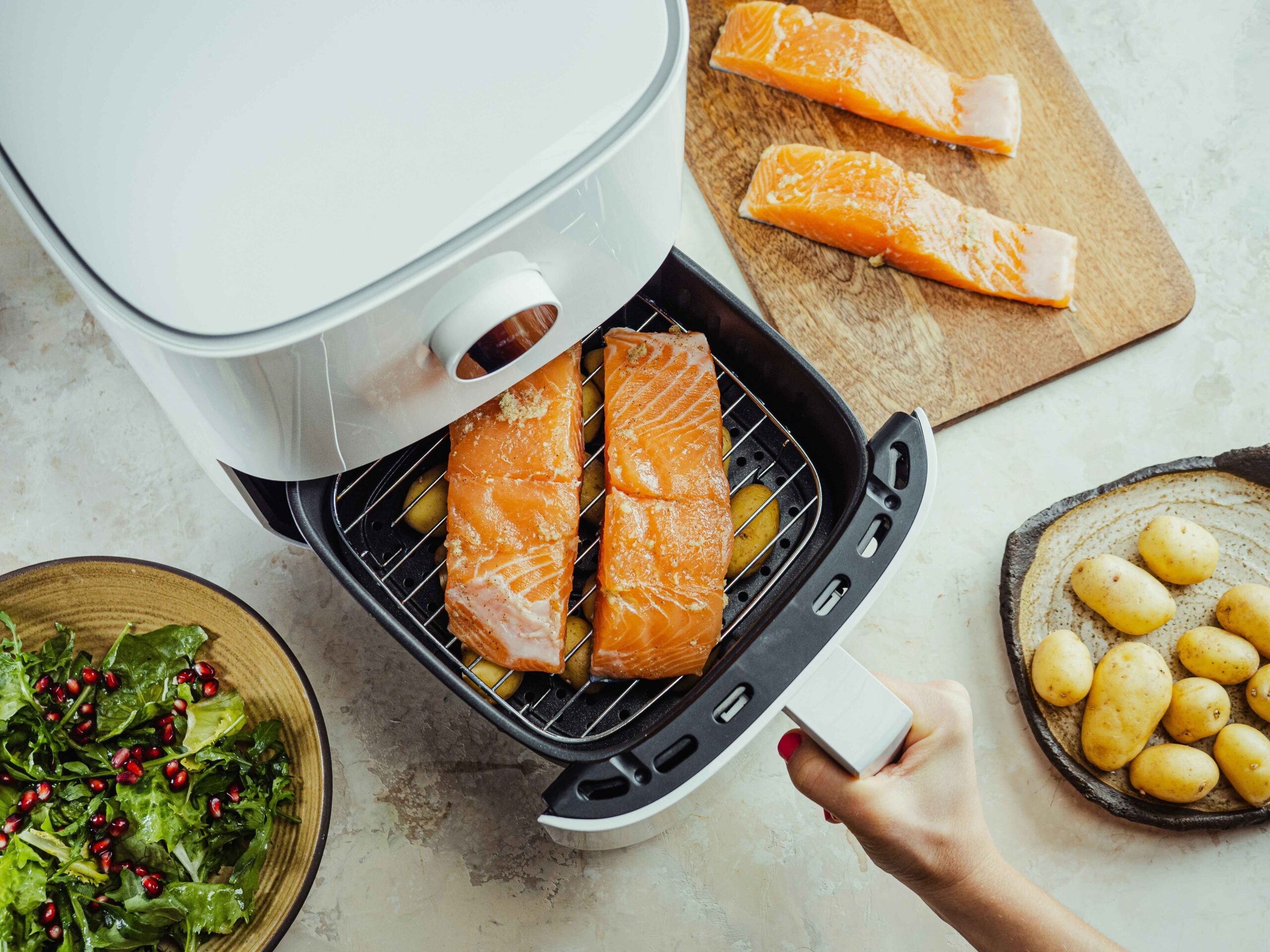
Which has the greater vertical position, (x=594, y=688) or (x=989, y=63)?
(x=989, y=63)

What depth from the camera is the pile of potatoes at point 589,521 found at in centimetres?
109

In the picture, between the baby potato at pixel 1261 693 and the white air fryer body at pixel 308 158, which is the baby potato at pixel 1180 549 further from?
the white air fryer body at pixel 308 158

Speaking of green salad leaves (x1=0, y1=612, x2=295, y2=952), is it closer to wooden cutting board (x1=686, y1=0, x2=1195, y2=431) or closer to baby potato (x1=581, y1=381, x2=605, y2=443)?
baby potato (x1=581, y1=381, x2=605, y2=443)

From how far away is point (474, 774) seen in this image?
1.34 metres

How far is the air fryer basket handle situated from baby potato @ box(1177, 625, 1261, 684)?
723 mm

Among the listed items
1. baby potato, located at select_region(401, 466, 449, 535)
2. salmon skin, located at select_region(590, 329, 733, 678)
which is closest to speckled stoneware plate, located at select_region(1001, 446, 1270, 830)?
salmon skin, located at select_region(590, 329, 733, 678)

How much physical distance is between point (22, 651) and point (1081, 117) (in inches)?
70.3

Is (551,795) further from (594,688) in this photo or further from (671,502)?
(671,502)

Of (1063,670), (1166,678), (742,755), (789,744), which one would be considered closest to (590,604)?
(789,744)

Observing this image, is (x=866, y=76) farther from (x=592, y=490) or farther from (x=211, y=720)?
(x=211, y=720)

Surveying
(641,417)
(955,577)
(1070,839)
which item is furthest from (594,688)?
(1070,839)

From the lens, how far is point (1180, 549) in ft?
4.40

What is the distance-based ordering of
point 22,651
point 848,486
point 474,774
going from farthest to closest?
point 474,774 → point 22,651 → point 848,486

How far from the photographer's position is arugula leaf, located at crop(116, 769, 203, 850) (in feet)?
3.60
